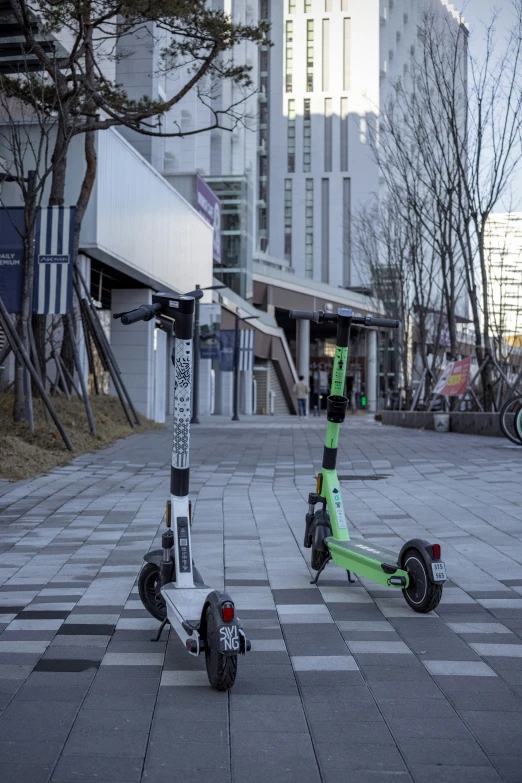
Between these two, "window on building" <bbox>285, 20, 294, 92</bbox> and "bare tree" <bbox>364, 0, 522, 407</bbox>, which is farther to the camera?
"window on building" <bbox>285, 20, 294, 92</bbox>

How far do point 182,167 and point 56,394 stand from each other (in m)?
32.4

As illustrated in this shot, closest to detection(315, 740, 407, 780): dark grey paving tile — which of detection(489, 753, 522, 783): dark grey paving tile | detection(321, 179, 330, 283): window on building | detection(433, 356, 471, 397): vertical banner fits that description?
detection(489, 753, 522, 783): dark grey paving tile

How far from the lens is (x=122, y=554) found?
6.85 meters

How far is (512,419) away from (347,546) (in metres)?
10.4

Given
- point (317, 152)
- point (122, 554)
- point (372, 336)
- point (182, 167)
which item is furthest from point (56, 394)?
point (317, 152)

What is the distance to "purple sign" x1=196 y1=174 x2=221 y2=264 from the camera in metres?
42.1

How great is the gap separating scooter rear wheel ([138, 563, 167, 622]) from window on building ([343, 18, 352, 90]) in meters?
106

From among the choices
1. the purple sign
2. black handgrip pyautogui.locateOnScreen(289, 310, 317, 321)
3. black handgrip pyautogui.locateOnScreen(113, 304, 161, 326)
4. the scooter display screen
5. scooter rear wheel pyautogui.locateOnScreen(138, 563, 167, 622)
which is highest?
the purple sign

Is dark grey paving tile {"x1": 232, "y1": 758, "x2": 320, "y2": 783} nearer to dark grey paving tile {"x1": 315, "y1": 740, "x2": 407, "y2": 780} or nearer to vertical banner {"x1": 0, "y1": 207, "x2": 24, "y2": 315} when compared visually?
dark grey paving tile {"x1": 315, "y1": 740, "x2": 407, "y2": 780}

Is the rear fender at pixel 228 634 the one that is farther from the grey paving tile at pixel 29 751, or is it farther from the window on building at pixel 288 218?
the window on building at pixel 288 218

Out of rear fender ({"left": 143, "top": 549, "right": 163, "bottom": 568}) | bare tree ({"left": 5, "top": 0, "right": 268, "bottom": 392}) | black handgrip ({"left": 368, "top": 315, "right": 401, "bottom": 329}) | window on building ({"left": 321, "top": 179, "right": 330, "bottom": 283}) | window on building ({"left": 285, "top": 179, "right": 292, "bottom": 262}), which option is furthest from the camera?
window on building ({"left": 285, "top": 179, "right": 292, "bottom": 262})

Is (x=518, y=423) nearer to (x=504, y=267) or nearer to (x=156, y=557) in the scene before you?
(x=504, y=267)

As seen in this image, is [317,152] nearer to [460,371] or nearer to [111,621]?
[460,371]

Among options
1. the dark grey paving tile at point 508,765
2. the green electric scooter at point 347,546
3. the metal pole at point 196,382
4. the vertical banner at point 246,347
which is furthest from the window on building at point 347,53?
the dark grey paving tile at point 508,765
